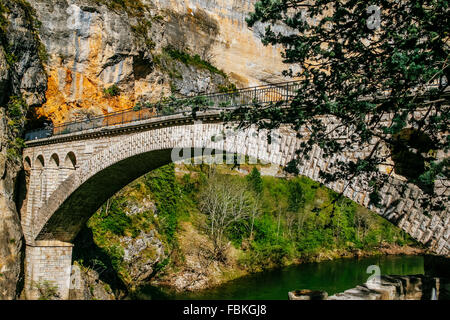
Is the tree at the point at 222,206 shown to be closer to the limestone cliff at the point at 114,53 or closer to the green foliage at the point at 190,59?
the limestone cliff at the point at 114,53

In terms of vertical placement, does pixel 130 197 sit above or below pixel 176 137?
below

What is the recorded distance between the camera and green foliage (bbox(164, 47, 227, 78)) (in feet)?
99.5

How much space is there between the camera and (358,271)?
23938 millimetres

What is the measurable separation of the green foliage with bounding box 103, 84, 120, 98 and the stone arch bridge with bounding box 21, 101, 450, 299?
754cm

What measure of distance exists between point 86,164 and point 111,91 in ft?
33.6

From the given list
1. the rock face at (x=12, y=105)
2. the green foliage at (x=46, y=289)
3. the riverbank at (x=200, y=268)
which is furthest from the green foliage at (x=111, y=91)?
the green foliage at (x=46, y=289)

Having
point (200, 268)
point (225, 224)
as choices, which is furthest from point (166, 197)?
point (200, 268)

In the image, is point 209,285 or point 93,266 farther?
point 209,285

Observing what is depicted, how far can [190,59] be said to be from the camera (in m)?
32.2

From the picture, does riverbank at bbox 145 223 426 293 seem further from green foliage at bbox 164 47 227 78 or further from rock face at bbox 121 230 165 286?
green foliage at bbox 164 47 227 78
